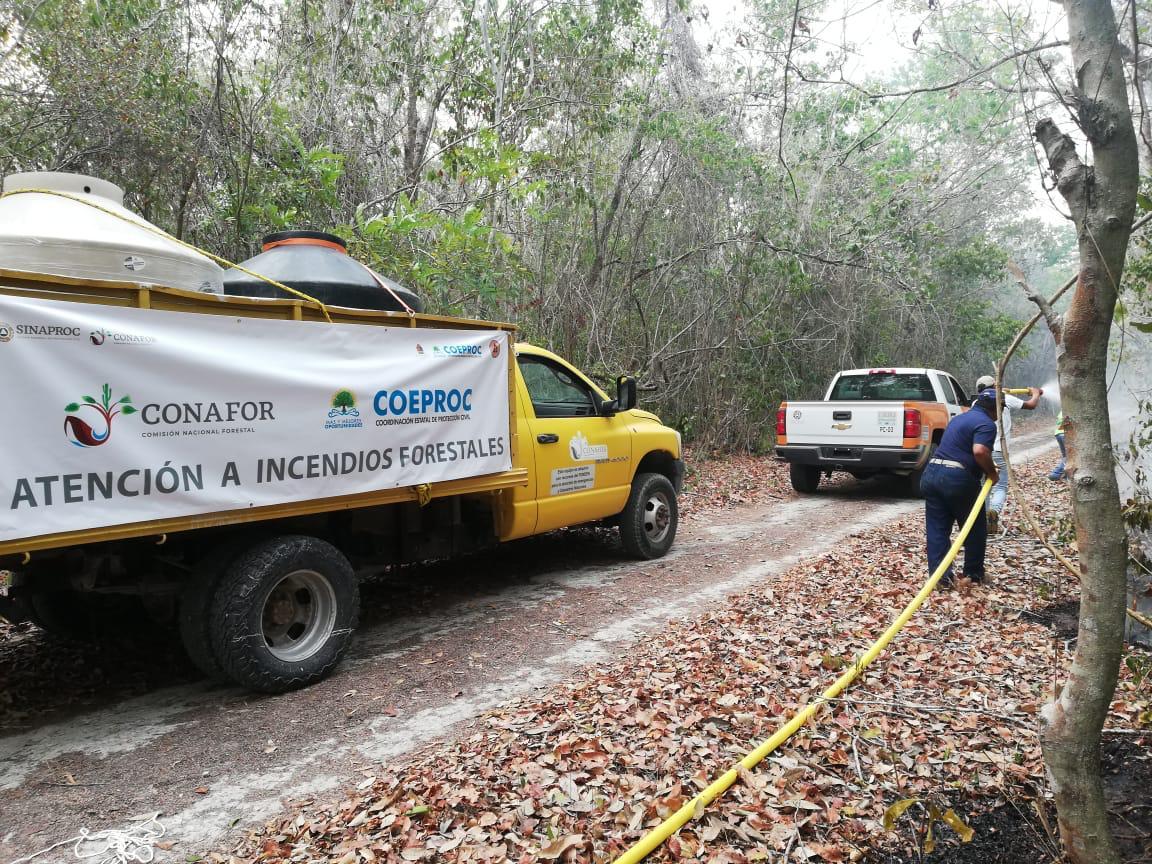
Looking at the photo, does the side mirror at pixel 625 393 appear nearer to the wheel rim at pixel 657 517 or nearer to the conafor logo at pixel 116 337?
the wheel rim at pixel 657 517

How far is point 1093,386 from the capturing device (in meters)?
2.37

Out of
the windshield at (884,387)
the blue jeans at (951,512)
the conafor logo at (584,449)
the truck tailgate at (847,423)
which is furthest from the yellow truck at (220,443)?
the windshield at (884,387)

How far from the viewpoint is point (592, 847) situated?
2725 millimetres

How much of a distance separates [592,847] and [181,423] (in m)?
2.82

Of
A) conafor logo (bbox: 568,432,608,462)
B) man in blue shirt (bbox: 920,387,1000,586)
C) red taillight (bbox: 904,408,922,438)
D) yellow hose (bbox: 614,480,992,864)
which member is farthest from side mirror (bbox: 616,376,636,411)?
red taillight (bbox: 904,408,922,438)

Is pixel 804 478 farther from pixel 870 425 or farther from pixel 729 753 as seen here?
pixel 729 753

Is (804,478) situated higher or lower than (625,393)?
lower

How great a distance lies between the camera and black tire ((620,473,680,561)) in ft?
23.5

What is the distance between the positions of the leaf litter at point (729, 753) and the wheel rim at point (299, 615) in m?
1.16

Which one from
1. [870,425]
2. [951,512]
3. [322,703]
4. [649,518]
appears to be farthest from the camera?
[870,425]

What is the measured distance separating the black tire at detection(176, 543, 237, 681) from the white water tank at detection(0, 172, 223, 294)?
1.50 meters

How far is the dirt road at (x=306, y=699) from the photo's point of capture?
3.16 m

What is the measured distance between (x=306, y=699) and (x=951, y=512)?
5.10 m

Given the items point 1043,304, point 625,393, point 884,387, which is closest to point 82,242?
point 1043,304
